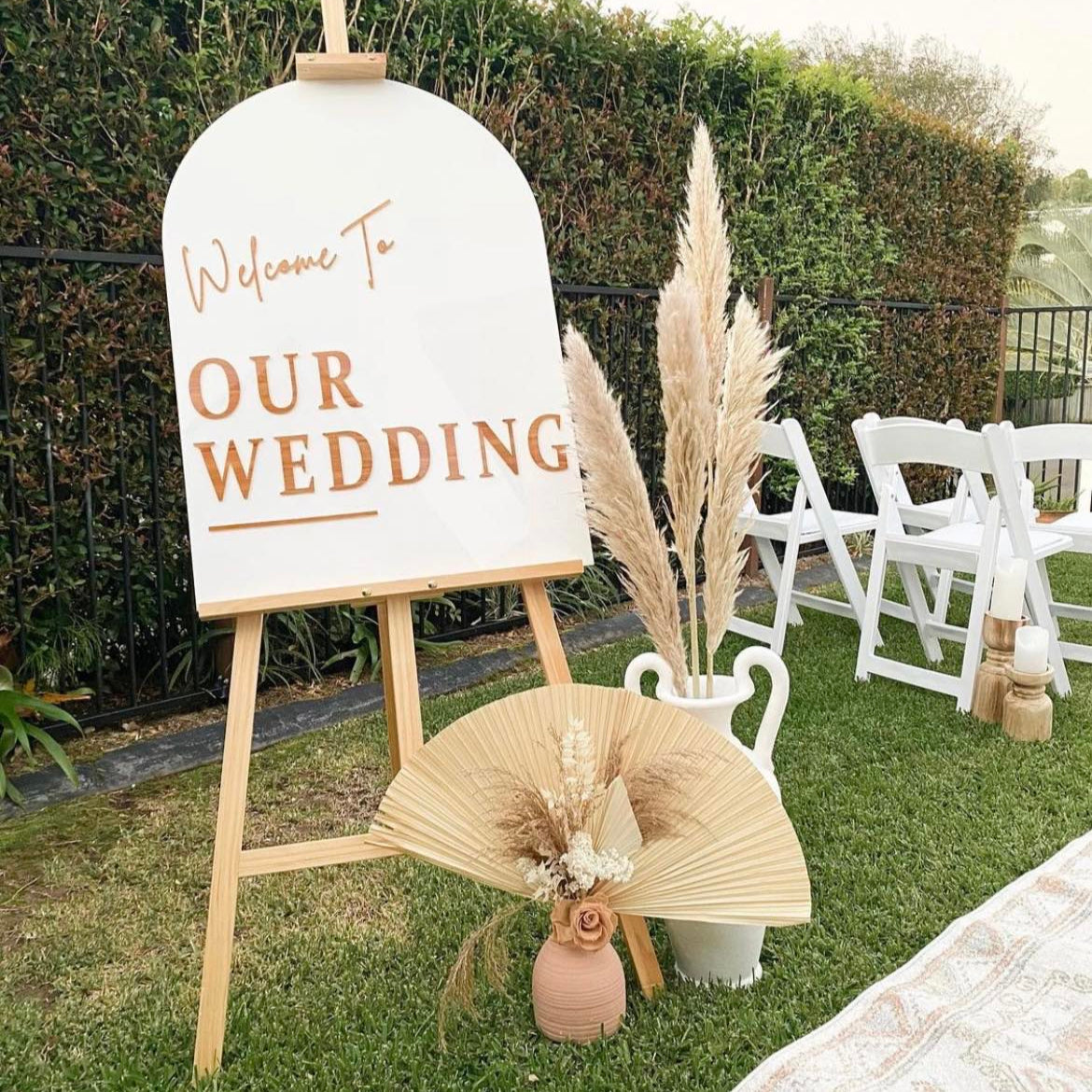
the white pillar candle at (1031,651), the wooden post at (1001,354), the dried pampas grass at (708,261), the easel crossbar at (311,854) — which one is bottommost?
the white pillar candle at (1031,651)

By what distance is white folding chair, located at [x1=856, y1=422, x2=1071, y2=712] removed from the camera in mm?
2957

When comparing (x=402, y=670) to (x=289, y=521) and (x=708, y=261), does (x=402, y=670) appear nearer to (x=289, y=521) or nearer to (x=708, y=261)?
(x=289, y=521)

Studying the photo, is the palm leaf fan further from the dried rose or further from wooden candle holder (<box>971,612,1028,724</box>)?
wooden candle holder (<box>971,612,1028,724</box>)

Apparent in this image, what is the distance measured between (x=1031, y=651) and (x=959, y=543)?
461 mm

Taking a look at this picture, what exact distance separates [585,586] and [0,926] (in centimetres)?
279

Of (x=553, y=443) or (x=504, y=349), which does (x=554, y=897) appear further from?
(x=504, y=349)

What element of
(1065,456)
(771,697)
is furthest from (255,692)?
(1065,456)

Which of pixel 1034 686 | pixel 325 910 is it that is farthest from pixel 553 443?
pixel 1034 686

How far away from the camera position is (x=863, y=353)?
5.69 m

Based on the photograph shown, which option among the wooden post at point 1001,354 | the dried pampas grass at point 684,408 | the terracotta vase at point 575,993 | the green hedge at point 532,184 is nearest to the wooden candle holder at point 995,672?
the dried pampas grass at point 684,408

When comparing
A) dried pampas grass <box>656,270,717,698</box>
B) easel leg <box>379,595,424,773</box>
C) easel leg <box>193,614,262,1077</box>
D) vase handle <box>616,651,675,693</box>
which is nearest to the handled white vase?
vase handle <box>616,651,675,693</box>

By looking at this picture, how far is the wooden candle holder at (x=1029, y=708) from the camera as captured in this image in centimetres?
280

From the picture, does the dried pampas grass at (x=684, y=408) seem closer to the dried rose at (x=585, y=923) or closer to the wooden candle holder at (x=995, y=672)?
the dried rose at (x=585, y=923)

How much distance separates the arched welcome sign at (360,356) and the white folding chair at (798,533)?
1.75 metres
